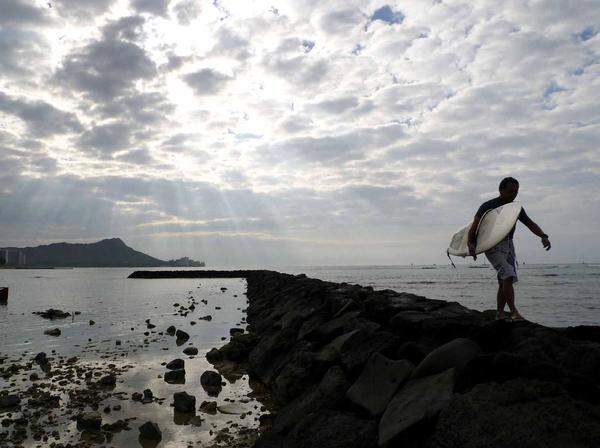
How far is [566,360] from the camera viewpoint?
337cm

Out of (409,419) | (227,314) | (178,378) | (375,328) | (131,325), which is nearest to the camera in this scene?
(409,419)

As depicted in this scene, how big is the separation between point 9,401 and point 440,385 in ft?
20.0

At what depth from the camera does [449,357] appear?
3.79 metres

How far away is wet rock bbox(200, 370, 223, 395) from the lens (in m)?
6.92

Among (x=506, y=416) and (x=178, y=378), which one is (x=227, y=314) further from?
(x=506, y=416)

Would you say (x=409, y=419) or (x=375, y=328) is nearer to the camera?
(x=409, y=419)

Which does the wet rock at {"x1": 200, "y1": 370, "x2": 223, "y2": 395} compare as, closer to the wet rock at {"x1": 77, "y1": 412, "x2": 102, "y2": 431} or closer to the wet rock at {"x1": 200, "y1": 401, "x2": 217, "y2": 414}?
the wet rock at {"x1": 200, "y1": 401, "x2": 217, "y2": 414}

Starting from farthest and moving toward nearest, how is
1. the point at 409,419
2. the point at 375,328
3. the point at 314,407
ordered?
the point at 375,328 → the point at 314,407 → the point at 409,419

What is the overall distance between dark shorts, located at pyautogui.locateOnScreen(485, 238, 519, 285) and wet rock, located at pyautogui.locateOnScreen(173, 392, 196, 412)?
14.7 feet

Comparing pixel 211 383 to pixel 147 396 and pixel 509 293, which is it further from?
pixel 509 293

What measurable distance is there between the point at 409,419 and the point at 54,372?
7.64 metres

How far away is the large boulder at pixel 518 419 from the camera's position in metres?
2.37

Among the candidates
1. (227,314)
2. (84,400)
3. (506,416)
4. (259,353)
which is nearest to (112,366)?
(84,400)

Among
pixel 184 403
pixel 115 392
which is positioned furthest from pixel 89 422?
pixel 115 392
